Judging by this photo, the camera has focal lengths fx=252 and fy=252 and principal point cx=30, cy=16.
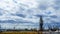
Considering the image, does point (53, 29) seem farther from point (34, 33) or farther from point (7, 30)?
point (7, 30)

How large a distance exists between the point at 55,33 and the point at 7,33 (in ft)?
16.2

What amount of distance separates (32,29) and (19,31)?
4.60 feet

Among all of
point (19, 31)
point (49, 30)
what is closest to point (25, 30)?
point (19, 31)

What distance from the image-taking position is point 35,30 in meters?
26.8

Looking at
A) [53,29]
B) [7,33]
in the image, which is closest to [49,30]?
[53,29]

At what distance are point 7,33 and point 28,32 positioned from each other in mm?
2235

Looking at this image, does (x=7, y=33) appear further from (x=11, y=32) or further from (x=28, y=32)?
(x=28, y=32)

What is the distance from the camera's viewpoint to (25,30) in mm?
27328

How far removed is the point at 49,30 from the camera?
26594 mm

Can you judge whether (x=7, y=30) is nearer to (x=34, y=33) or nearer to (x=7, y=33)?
(x=7, y=33)

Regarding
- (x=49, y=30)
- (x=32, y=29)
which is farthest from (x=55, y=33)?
(x=32, y=29)

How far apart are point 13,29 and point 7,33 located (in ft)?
2.80

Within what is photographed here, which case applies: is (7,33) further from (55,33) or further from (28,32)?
(55,33)

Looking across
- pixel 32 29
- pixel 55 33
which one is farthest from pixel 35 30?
pixel 55 33
